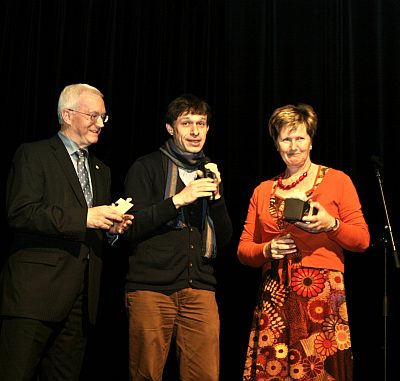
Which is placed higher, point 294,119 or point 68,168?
point 294,119

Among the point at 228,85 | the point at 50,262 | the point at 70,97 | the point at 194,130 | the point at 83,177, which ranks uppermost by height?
the point at 228,85

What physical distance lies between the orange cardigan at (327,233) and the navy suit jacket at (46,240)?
2.65ft

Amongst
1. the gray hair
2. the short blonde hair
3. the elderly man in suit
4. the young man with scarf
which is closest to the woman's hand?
the young man with scarf

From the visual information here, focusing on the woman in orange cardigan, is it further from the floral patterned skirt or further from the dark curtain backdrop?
the dark curtain backdrop

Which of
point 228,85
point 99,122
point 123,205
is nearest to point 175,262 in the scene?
point 123,205

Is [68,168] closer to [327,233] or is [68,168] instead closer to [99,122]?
[99,122]

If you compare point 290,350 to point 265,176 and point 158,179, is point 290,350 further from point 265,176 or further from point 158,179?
point 265,176

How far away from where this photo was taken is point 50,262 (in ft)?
8.75

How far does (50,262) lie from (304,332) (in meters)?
1.15

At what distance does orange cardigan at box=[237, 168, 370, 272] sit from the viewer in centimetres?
278

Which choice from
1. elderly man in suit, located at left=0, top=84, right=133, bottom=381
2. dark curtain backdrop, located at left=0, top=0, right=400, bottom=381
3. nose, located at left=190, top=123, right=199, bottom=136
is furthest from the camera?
A: dark curtain backdrop, located at left=0, top=0, right=400, bottom=381

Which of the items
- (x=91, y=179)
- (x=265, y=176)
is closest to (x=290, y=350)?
(x=91, y=179)

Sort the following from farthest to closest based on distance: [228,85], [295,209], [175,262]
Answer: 1. [228,85]
2. [175,262]
3. [295,209]

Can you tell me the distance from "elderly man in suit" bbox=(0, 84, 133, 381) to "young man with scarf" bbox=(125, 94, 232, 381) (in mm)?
180
